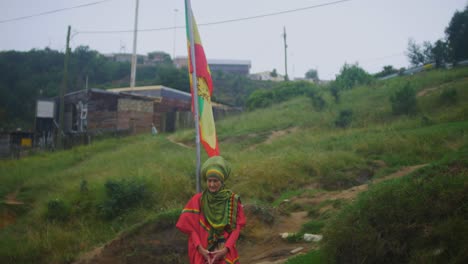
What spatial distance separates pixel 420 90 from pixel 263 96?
1496 centimetres

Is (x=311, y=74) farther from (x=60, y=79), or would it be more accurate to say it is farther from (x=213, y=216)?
(x=213, y=216)

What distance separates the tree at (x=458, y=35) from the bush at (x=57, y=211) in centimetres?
2429

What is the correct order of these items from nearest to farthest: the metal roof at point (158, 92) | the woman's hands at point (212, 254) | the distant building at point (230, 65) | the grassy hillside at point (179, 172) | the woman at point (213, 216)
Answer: the woman's hands at point (212, 254)
the woman at point (213, 216)
the grassy hillside at point (179, 172)
the metal roof at point (158, 92)
the distant building at point (230, 65)

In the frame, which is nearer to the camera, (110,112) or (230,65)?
(110,112)

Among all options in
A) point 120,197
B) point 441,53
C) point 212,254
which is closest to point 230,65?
point 441,53

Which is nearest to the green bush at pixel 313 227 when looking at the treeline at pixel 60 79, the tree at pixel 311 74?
the treeline at pixel 60 79

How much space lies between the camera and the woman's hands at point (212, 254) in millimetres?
3654

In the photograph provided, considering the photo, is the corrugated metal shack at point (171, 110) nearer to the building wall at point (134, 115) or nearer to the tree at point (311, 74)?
the building wall at point (134, 115)

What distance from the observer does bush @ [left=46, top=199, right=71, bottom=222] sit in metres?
10.6

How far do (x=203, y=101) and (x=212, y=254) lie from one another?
216 cm

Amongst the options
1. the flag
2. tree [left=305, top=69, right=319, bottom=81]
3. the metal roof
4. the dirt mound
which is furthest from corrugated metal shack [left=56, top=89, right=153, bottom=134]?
tree [left=305, top=69, right=319, bottom=81]

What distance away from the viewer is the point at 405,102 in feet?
57.6

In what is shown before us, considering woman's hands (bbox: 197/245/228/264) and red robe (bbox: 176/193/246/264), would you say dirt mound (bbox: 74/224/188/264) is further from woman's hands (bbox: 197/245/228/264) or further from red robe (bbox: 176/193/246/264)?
woman's hands (bbox: 197/245/228/264)

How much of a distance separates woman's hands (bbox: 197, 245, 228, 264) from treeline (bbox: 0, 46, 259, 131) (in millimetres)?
39661
